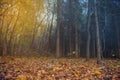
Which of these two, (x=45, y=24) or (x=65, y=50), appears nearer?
(x=65, y=50)

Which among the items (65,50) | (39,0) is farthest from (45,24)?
(39,0)

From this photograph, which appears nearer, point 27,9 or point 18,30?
point 27,9

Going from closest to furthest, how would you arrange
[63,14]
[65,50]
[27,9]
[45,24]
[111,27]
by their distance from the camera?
[27,9] < [63,14] < [111,27] < [65,50] < [45,24]

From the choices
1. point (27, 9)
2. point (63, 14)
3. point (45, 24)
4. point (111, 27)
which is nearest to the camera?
point (27, 9)

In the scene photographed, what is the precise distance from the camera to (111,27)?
3522 centimetres

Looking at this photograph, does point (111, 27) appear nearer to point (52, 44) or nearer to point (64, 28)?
point (64, 28)

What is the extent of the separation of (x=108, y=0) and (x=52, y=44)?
1482cm

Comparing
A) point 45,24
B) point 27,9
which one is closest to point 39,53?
point 27,9

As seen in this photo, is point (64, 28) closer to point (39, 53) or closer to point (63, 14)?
point (63, 14)

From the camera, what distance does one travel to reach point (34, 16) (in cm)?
3441

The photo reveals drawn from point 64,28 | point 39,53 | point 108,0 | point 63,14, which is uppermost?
point 108,0

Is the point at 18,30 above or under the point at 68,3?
under

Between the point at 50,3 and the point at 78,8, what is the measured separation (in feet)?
17.4

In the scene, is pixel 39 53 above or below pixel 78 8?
below
